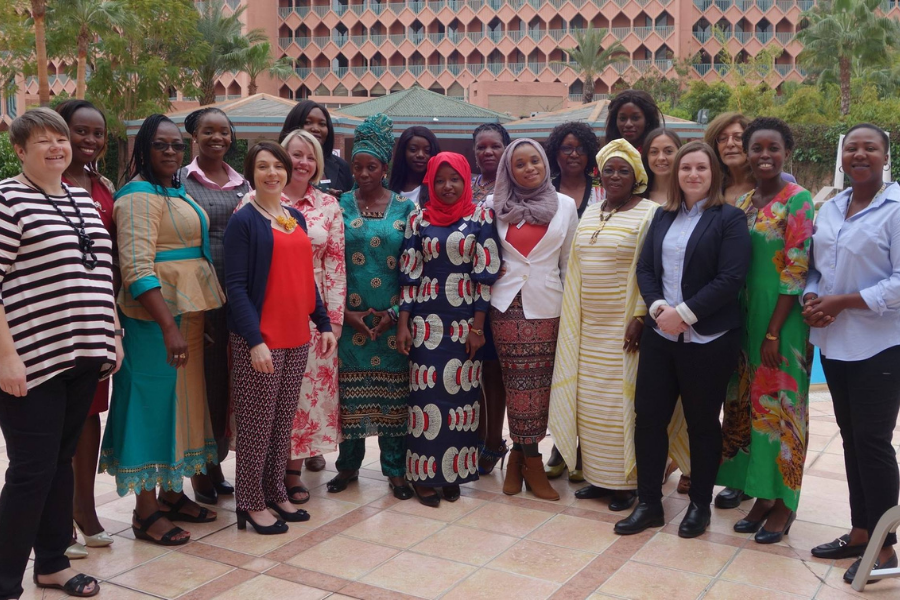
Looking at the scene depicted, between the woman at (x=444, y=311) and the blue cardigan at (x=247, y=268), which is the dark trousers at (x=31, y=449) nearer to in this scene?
the blue cardigan at (x=247, y=268)

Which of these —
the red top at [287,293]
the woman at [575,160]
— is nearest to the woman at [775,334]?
the woman at [575,160]

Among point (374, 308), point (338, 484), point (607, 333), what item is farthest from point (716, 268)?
point (338, 484)

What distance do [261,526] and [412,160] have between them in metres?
2.18

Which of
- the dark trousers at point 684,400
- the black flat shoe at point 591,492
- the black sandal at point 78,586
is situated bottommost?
the black flat shoe at point 591,492

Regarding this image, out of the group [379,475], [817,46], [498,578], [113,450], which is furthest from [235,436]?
[817,46]

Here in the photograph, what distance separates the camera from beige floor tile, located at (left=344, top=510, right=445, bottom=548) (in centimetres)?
413

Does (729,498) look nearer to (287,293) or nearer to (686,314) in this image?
(686,314)

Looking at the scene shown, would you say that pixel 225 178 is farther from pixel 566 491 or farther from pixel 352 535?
pixel 566 491

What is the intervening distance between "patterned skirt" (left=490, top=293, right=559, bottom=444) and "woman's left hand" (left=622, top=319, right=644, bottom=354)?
443mm

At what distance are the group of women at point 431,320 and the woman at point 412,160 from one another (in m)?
0.01

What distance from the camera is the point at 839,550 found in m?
3.88

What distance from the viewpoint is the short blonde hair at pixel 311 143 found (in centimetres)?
451

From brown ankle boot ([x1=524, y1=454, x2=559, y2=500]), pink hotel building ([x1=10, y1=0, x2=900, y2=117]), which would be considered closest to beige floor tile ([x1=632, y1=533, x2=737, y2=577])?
brown ankle boot ([x1=524, y1=454, x2=559, y2=500])

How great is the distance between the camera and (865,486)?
12.1 feet
